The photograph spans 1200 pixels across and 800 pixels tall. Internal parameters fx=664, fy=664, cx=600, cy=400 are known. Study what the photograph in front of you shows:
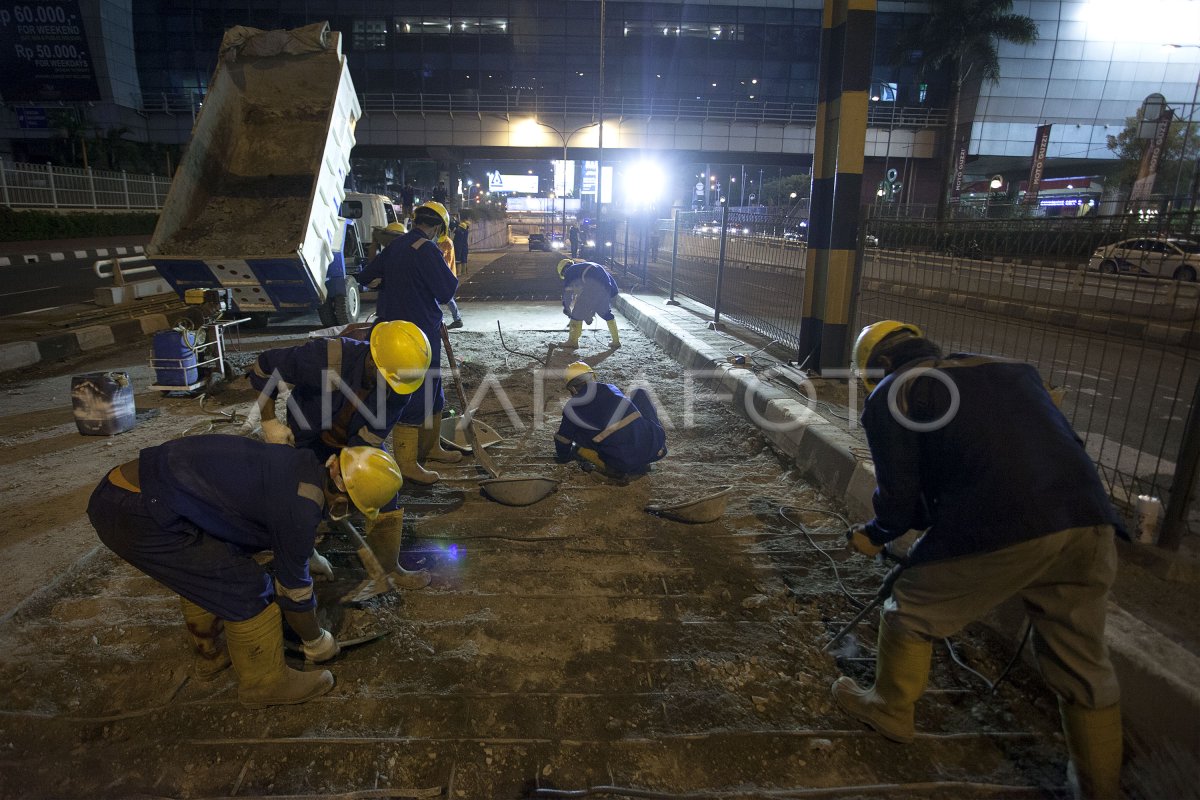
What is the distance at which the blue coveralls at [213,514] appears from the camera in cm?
239

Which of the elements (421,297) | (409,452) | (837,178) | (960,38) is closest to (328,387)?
(409,452)

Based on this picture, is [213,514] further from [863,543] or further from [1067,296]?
[1067,296]

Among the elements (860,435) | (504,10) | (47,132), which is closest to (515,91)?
(504,10)

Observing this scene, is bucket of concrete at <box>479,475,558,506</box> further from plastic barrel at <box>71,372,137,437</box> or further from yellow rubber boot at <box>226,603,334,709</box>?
plastic barrel at <box>71,372,137,437</box>

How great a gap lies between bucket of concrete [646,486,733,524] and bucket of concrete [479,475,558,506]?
85 cm

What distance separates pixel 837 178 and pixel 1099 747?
5.62 meters

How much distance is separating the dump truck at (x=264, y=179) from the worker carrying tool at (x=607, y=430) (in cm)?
480

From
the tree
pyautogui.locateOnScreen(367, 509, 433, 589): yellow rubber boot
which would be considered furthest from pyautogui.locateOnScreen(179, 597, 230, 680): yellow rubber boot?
the tree

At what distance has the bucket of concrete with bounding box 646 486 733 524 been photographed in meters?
4.14

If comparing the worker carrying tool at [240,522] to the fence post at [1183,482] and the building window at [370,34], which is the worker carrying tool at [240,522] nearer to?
the fence post at [1183,482]

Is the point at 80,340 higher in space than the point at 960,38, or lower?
lower

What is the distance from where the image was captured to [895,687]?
2.35m

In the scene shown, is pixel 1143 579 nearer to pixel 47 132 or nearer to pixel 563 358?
pixel 563 358

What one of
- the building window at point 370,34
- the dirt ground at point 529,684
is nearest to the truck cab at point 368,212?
the dirt ground at point 529,684
